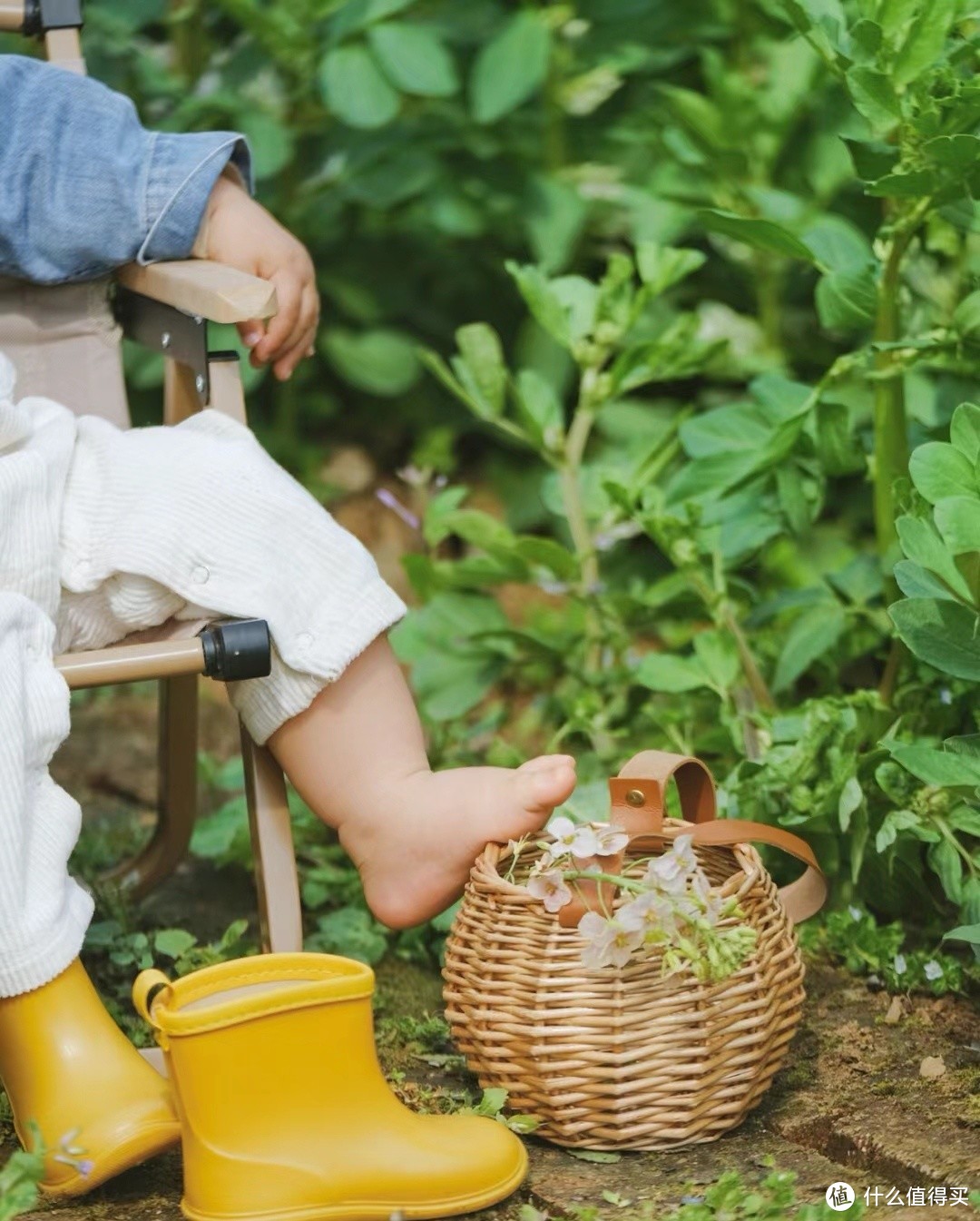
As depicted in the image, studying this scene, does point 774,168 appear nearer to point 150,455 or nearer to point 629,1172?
point 150,455

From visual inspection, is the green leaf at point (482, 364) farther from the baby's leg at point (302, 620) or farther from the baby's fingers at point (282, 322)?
the baby's leg at point (302, 620)

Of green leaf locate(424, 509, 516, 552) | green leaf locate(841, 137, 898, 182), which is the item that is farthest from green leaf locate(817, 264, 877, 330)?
green leaf locate(424, 509, 516, 552)

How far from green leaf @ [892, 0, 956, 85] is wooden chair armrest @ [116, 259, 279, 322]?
24.1 inches

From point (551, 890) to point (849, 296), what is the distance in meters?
0.73

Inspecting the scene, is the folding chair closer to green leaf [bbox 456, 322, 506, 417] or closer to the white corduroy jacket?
the white corduroy jacket

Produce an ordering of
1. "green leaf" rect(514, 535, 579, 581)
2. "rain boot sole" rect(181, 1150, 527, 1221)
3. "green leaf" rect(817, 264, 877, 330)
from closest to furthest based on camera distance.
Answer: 1. "rain boot sole" rect(181, 1150, 527, 1221)
2. "green leaf" rect(817, 264, 877, 330)
3. "green leaf" rect(514, 535, 579, 581)

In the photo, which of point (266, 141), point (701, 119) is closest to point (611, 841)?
point (701, 119)

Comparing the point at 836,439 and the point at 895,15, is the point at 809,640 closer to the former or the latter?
the point at 836,439

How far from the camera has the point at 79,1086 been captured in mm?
1289

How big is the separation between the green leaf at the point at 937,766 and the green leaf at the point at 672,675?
36cm

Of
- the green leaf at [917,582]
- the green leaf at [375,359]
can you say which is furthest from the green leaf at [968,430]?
the green leaf at [375,359]

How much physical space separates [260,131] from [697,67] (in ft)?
2.67

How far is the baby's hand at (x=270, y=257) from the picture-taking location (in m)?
1.67

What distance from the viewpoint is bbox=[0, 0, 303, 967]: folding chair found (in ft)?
4.92
